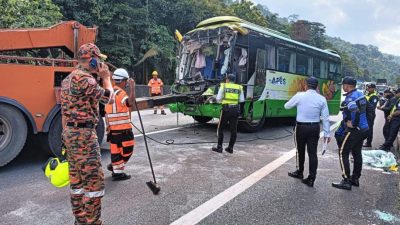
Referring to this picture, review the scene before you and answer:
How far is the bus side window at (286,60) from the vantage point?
11172 millimetres

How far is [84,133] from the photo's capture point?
324 centimetres

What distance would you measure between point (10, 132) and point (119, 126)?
70.6 inches

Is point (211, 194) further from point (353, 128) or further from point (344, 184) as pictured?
point (353, 128)

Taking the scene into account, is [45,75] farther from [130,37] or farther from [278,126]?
[130,37]

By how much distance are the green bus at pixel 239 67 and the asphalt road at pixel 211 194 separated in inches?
110

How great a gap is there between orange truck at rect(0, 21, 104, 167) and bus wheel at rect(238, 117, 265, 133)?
542 centimetres

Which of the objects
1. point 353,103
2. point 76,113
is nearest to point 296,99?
point 353,103

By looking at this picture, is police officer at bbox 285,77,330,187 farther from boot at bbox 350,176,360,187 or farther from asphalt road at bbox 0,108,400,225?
boot at bbox 350,176,360,187

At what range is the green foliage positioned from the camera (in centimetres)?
1244

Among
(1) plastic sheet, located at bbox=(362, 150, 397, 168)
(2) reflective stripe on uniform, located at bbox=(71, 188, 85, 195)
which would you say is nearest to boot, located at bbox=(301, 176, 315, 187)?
(1) plastic sheet, located at bbox=(362, 150, 397, 168)

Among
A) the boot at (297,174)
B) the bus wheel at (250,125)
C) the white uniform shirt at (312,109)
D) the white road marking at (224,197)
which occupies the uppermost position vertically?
the white uniform shirt at (312,109)

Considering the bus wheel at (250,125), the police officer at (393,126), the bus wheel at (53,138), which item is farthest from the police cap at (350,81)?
the bus wheel at (250,125)

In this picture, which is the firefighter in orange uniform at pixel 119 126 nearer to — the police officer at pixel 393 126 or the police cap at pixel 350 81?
the police cap at pixel 350 81

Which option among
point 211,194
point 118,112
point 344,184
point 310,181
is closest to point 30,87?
point 118,112
